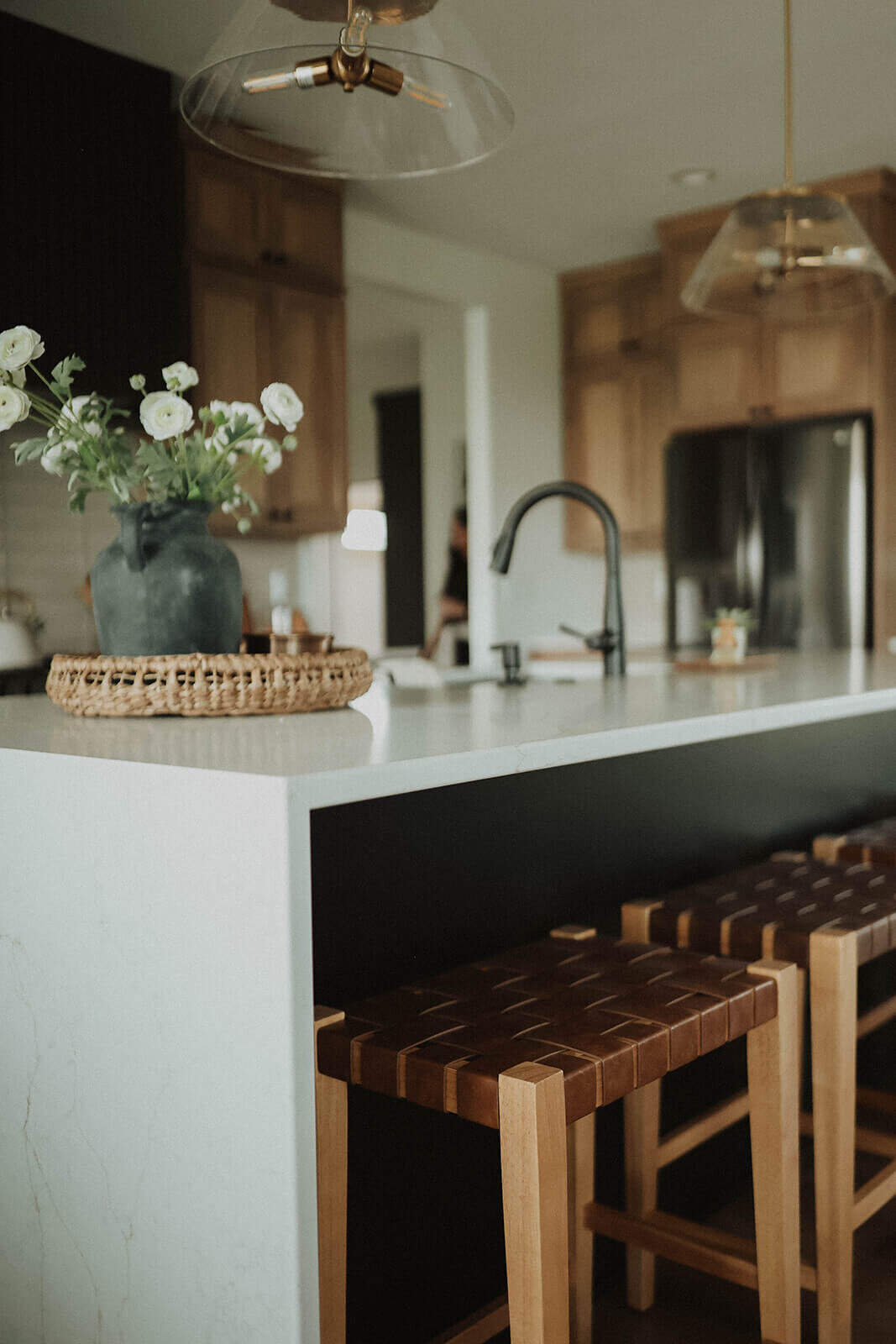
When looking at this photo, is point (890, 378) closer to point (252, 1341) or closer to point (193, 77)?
point (193, 77)

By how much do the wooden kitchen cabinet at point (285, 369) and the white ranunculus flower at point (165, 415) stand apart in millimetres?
2393

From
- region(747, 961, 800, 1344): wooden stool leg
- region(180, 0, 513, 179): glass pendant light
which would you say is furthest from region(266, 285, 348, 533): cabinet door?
region(747, 961, 800, 1344): wooden stool leg

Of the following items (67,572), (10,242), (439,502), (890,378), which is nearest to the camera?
(10,242)

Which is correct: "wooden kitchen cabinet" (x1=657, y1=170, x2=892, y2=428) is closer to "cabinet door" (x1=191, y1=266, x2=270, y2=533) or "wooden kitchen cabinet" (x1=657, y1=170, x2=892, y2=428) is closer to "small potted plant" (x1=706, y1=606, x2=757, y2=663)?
"cabinet door" (x1=191, y1=266, x2=270, y2=533)

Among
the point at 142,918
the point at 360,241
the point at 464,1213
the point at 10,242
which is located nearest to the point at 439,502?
the point at 360,241

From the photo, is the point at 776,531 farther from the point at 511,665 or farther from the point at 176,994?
the point at 176,994

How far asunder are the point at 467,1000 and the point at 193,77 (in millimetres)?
1424

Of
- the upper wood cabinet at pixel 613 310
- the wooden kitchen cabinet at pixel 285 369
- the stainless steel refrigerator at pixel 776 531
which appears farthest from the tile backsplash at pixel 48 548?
the upper wood cabinet at pixel 613 310

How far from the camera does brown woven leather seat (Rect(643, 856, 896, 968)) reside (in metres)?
1.58

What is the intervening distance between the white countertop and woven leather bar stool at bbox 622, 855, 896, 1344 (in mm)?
288

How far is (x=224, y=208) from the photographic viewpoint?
12.7 feet

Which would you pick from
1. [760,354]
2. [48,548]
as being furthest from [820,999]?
[760,354]

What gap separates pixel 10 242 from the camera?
308cm

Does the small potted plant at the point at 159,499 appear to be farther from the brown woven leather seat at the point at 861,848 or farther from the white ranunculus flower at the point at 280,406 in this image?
the brown woven leather seat at the point at 861,848
